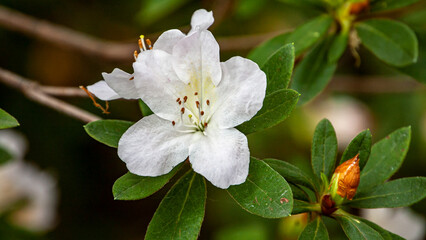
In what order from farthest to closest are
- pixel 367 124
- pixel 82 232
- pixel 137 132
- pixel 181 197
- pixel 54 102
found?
1. pixel 367 124
2. pixel 82 232
3. pixel 54 102
4. pixel 181 197
5. pixel 137 132

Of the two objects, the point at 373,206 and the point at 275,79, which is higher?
the point at 275,79

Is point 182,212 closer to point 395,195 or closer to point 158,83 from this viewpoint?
point 158,83

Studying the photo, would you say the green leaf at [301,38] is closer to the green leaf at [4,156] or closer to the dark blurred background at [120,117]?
the green leaf at [4,156]

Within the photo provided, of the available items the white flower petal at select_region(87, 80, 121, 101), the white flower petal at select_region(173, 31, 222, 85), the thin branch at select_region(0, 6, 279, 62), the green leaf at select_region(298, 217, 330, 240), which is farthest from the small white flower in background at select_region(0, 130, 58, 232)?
the green leaf at select_region(298, 217, 330, 240)

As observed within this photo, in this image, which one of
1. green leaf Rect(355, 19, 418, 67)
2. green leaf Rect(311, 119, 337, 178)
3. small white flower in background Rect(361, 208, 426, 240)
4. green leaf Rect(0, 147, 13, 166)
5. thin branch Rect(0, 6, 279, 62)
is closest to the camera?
green leaf Rect(311, 119, 337, 178)

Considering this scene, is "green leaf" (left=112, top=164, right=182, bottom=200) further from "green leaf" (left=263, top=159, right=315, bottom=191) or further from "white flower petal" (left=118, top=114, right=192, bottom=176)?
"green leaf" (left=263, top=159, right=315, bottom=191)

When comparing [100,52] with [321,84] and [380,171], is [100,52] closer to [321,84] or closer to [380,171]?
[321,84]

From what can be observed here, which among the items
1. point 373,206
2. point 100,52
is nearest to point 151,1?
point 100,52
